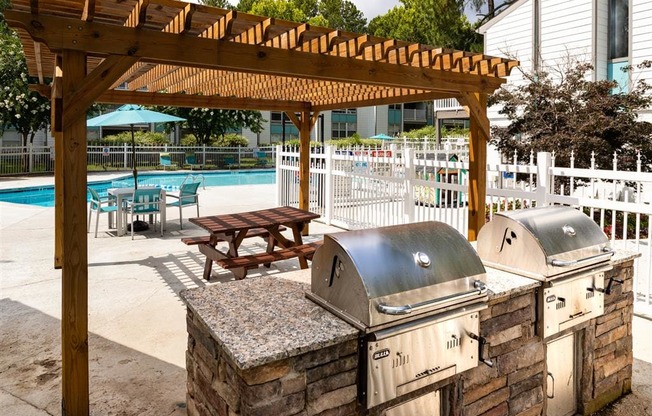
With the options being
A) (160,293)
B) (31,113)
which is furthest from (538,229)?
(31,113)

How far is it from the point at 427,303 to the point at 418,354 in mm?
224

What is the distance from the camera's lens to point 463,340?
90.1 inches

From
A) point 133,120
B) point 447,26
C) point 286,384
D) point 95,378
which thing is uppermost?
point 447,26

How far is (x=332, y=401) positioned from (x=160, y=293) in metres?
3.88

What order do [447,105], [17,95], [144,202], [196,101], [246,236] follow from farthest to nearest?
[17,95]
[447,105]
[144,202]
[196,101]
[246,236]

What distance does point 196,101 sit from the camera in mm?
7852

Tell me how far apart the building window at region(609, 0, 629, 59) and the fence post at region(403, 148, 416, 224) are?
9193 mm

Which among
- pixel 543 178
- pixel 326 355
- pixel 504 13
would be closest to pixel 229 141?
pixel 504 13

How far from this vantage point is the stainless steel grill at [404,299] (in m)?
2.03

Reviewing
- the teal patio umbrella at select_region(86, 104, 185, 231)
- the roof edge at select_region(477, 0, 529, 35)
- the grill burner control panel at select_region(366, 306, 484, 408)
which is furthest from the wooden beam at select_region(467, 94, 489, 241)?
the roof edge at select_region(477, 0, 529, 35)

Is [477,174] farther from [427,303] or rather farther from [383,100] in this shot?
[427,303]

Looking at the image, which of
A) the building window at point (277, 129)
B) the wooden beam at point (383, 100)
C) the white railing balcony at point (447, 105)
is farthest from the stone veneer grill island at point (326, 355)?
the building window at point (277, 129)

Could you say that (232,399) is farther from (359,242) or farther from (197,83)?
(197,83)

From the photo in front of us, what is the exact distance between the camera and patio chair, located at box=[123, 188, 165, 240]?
8.39 metres
